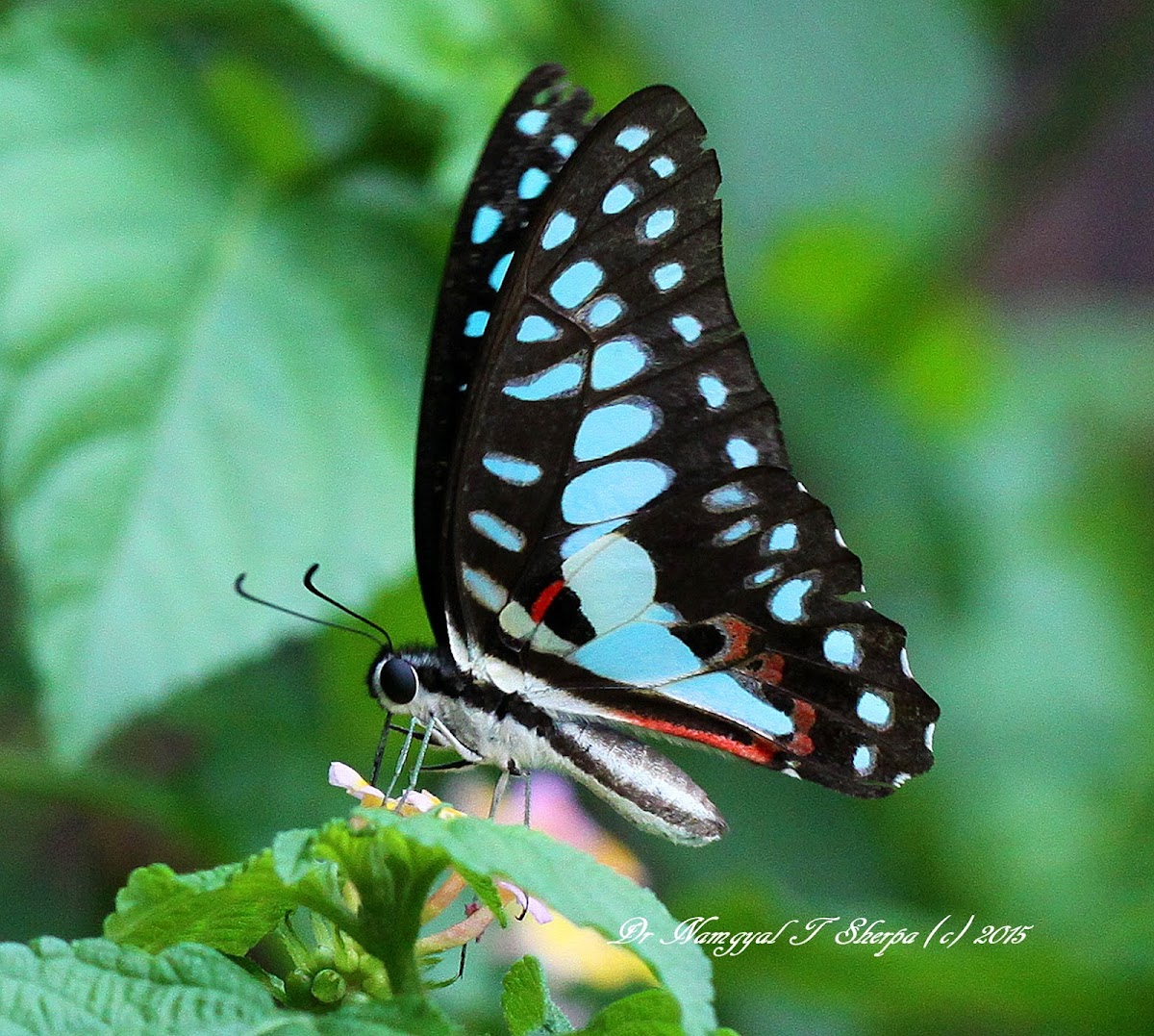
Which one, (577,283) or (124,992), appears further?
(577,283)

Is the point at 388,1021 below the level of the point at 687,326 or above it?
below

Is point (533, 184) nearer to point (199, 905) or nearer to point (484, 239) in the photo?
point (484, 239)

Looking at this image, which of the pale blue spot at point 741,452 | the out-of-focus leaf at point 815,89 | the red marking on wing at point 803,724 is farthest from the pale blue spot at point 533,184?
the out-of-focus leaf at point 815,89

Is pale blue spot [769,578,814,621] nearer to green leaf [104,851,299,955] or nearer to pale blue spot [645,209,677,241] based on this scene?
pale blue spot [645,209,677,241]

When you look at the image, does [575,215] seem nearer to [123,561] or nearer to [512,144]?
[512,144]

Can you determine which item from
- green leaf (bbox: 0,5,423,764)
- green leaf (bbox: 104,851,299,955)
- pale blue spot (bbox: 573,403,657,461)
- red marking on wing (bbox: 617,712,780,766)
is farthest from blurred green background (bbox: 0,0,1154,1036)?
green leaf (bbox: 104,851,299,955)

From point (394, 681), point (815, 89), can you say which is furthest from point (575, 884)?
point (815, 89)

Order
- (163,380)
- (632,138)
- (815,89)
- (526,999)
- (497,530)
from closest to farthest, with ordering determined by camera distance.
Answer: (526,999) < (632,138) < (497,530) < (163,380) < (815,89)
